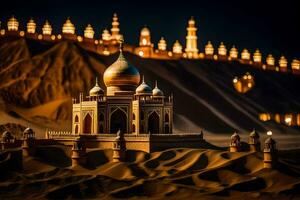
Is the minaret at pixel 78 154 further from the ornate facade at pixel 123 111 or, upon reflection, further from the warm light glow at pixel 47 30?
the warm light glow at pixel 47 30

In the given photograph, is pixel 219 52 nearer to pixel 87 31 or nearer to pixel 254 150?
pixel 87 31

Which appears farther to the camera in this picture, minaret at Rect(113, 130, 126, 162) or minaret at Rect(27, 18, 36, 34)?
minaret at Rect(27, 18, 36, 34)

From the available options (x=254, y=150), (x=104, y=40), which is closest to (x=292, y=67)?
(x=104, y=40)

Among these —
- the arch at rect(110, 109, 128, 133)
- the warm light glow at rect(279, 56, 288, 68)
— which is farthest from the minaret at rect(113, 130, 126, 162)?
the warm light glow at rect(279, 56, 288, 68)

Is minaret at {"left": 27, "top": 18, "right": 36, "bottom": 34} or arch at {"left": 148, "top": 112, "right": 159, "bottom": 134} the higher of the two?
minaret at {"left": 27, "top": 18, "right": 36, "bottom": 34}

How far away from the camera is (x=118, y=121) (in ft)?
200

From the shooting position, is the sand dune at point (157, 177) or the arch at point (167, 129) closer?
the sand dune at point (157, 177)

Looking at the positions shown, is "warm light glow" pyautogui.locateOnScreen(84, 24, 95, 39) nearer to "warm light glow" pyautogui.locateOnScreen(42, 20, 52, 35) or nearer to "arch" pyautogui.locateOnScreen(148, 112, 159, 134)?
"warm light glow" pyautogui.locateOnScreen(42, 20, 52, 35)

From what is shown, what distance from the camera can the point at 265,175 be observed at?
48.5m

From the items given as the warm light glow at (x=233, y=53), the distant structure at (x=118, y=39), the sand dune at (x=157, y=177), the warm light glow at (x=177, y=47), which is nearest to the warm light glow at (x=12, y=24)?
the distant structure at (x=118, y=39)

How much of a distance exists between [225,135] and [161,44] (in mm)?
27453

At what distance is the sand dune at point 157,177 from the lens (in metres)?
45.0

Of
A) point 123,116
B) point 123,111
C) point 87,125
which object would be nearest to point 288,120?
point 123,116

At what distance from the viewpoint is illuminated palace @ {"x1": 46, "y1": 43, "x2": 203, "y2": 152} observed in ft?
190
